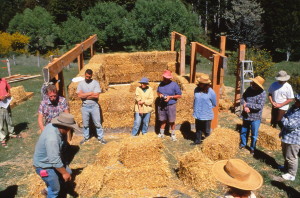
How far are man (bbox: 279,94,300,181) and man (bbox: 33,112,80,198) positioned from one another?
4.26 metres

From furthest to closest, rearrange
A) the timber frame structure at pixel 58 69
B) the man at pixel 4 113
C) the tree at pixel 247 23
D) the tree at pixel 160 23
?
the tree at pixel 247 23 < the tree at pixel 160 23 < the man at pixel 4 113 < the timber frame structure at pixel 58 69

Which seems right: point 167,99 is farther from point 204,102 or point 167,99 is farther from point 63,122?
point 63,122

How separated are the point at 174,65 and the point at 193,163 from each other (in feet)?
29.7

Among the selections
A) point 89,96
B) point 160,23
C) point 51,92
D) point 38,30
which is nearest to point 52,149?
point 51,92

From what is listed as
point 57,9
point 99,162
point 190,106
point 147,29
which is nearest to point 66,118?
point 99,162

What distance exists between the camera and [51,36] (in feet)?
133

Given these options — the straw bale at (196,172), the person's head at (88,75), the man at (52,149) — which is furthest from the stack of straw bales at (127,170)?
the person's head at (88,75)

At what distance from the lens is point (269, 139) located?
24.4ft

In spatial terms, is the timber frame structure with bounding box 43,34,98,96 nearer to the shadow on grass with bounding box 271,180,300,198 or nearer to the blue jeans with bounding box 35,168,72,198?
the blue jeans with bounding box 35,168,72,198

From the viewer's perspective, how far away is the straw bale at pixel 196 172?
5.57 m

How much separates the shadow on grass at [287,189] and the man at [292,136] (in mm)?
258

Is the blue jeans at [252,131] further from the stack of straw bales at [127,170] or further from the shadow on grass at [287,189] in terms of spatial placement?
the stack of straw bales at [127,170]

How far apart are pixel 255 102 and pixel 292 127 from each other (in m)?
1.47

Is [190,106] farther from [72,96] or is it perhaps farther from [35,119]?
[35,119]
